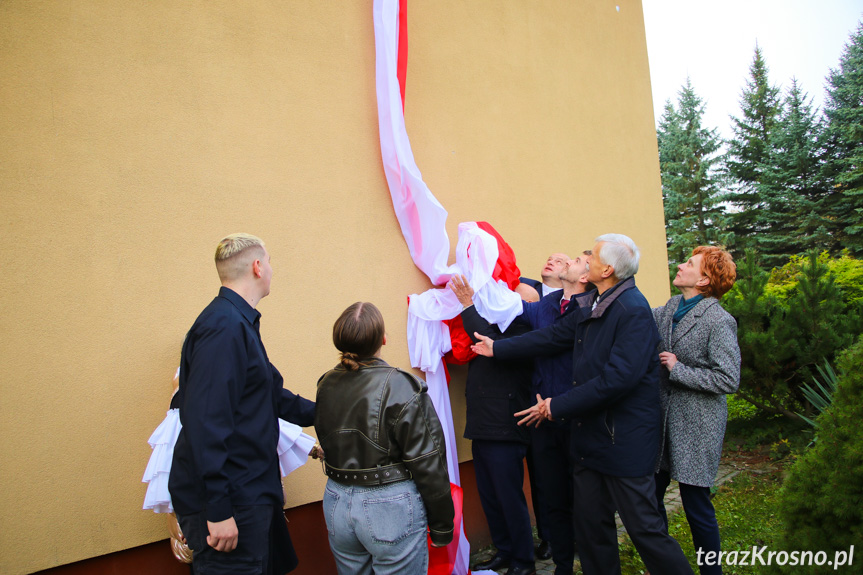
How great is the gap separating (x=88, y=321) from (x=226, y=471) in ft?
4.06

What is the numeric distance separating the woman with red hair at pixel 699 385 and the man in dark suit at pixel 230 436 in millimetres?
2279

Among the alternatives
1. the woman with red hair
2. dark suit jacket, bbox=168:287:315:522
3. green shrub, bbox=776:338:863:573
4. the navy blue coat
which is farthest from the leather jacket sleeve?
the woman with red hair

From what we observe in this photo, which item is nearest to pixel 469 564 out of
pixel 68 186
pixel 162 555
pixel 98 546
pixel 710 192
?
pixel 162 555

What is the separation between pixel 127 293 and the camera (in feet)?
9.16

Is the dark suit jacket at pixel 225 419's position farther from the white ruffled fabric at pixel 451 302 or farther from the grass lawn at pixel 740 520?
the grass lawn at pixel 740 520

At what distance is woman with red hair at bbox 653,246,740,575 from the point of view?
10.1 feet

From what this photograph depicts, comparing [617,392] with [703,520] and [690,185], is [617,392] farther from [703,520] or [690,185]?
[690,185]

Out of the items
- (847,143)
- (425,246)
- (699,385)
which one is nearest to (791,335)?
(699,385)

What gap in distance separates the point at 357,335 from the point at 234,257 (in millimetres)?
602

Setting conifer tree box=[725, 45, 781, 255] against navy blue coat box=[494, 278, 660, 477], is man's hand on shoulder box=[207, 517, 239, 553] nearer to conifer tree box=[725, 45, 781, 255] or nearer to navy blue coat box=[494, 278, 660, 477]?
navy blue coat box=[494, 278, 660, 477]

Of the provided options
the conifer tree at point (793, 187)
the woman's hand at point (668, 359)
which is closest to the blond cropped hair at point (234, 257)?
the woman's hand at point (668, 359)

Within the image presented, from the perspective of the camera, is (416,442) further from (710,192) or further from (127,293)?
(710,192)

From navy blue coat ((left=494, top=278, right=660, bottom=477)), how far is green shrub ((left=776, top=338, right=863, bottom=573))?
740 millimetres

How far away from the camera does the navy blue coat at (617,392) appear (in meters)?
2.77
